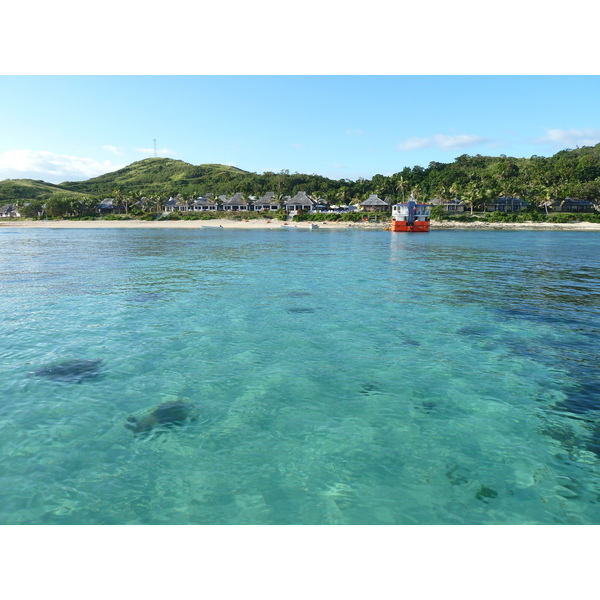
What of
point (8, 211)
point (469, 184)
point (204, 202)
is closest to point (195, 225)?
point (204, 202)

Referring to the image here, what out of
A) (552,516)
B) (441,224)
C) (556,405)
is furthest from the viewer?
(441,224)

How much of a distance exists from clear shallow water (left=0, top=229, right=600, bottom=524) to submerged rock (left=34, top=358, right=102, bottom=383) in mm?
253

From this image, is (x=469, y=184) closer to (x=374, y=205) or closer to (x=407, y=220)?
(x=374, y=205)

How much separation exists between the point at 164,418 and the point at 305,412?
2965 mm

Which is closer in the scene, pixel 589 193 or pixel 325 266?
pixel 325 266

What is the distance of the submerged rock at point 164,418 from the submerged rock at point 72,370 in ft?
9.34

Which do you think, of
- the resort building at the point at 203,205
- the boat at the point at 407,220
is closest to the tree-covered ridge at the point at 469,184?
the resort building at the point at 203,205

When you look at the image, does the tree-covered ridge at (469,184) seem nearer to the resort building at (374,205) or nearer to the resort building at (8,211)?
the resort building at (374,205)

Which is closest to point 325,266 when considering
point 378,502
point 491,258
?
point 491,258

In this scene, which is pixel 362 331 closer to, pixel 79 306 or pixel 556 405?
pixel 556 405

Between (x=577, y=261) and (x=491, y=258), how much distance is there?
25.3 ft

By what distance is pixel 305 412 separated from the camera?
8500 millimetres

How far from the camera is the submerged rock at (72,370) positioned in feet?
33.1

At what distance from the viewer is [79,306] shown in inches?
710
